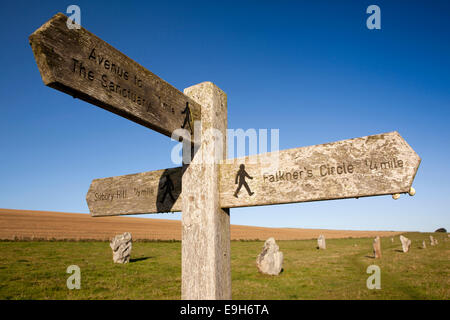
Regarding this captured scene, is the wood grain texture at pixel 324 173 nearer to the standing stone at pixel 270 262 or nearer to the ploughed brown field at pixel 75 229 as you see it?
the standing stone at pixel 270 262

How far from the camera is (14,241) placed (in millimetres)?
21875

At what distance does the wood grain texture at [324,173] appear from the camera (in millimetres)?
1912

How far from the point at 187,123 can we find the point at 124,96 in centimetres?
68

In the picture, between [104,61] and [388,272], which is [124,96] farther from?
[388,272]

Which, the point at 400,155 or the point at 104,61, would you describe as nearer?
the point at 104,61

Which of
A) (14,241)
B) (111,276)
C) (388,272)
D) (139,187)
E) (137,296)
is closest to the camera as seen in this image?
(139,187)

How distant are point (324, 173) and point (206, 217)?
995 mm

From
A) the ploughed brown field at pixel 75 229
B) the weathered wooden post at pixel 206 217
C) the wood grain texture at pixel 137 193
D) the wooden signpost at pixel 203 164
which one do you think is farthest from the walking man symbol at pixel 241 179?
the ploughed brown field at pixel 75 229

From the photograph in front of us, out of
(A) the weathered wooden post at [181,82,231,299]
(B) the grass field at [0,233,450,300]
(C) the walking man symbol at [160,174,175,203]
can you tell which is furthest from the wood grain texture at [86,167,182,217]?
(B) the grass field at [0,233,450,300]

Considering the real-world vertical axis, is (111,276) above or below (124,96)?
below

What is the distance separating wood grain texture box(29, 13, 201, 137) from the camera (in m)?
1.44

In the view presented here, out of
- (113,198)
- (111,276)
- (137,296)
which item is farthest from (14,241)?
(113,198)

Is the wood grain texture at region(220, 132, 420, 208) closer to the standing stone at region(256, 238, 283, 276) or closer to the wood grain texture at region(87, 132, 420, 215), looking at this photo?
the wood grain texture at region(87, 132, 420, 215)

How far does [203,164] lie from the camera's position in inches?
99.2
